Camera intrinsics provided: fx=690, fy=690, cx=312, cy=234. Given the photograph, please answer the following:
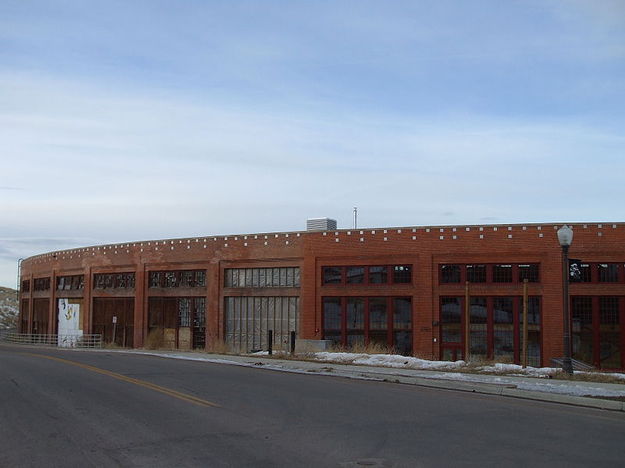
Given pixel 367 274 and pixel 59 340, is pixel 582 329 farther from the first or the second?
pixel 59 340

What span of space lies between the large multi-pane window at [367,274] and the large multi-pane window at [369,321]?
1.03 m

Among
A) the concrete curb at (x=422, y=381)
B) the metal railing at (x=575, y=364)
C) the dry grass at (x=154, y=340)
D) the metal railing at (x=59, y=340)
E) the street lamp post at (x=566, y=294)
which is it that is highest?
the street lamp post at (x=566, y=294)

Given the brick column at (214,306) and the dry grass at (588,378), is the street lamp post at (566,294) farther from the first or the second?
the brick column at (214,306)

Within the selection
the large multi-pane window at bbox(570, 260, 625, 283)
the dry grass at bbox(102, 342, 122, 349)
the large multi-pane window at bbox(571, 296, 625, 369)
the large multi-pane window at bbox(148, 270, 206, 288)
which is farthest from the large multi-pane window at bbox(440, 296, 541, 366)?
the dry grass at bbox(102, 342, 122, 349)

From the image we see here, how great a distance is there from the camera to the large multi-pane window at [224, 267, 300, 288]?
44969mm

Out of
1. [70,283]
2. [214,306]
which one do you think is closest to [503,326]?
[214,306]

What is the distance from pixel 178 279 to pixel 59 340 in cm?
1772

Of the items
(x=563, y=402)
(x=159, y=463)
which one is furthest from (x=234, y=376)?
(x=159, y=463)

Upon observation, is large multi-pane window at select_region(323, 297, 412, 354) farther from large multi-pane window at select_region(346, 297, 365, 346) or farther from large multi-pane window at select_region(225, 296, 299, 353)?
large multi-pane window at select_region(225, 296, 299, 353)

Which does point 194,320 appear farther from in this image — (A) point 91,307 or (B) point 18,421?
(B) point 18,421

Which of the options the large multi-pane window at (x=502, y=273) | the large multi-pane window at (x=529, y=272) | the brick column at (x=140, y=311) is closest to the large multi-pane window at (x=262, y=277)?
the brick column at (x=140, y=311)

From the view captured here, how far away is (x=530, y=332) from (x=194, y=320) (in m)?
23.2

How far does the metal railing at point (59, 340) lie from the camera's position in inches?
2208

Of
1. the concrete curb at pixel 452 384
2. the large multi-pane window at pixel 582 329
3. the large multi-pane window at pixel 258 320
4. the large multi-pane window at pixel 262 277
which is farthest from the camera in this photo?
the large multi-pane window at pixel 262 277
